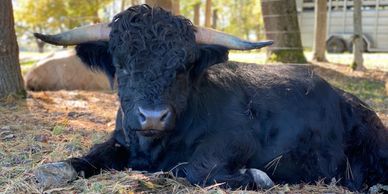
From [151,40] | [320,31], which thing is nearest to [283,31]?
[320,31]

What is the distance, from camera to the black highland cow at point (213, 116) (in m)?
3.59

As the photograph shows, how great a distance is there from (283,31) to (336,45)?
15.3m

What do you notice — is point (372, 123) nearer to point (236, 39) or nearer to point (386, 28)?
point (236, 39)

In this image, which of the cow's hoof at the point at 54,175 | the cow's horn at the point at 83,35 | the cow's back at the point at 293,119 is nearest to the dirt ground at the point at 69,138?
the cow's hoof at the point at 54,175

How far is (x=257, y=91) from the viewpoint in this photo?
14.8 feet

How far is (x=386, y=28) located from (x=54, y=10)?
71.3 ft

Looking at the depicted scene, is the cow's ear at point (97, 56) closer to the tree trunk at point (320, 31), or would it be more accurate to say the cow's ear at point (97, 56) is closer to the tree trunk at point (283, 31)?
the tree trunk at point (283, 31)

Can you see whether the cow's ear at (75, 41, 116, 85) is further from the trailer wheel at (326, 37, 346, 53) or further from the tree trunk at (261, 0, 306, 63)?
the trailer wheel at (326, 37, 346, 53)

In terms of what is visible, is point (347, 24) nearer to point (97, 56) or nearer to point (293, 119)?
point (293, 119)

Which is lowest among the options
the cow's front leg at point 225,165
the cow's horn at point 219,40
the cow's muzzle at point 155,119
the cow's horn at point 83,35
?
the cow's front leg at point 225,165

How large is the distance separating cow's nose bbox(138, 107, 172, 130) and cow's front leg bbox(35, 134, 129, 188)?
719 mm

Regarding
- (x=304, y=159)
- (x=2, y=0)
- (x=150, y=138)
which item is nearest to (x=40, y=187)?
(x=150, y=138)

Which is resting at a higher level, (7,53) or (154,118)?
(7,53)

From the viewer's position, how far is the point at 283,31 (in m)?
11.8
